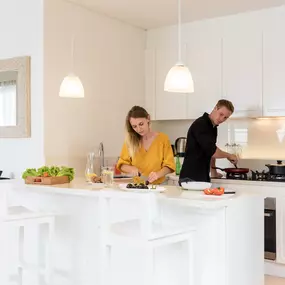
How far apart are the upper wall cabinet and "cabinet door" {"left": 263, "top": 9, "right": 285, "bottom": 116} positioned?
530 millimetres

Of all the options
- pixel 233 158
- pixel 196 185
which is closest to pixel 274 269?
pixel 233 158

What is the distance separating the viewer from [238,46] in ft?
16.8

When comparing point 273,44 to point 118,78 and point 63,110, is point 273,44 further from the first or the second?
point 63,110

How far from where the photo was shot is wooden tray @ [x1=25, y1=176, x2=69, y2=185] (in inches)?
143

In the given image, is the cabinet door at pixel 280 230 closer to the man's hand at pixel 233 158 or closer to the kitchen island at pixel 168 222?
the man's hand at pixel 233 158

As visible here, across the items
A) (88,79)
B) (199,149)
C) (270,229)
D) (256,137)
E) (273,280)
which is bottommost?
(273,280)

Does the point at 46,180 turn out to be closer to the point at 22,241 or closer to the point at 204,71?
the point at 22,241

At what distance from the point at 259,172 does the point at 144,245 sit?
279 cm

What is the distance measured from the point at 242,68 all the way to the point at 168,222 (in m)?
2.49

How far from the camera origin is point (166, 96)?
5668 millimetres

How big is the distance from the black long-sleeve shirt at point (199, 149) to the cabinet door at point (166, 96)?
50.4 inches

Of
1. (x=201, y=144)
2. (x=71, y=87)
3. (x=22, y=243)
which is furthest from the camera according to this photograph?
(x=71, y=87)

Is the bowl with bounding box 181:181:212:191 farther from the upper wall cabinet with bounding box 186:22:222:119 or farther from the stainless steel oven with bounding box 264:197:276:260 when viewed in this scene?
the upper wall cabinet with bounding box 186:22:222:119

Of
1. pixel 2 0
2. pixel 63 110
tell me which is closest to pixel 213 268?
pixel 63 110
